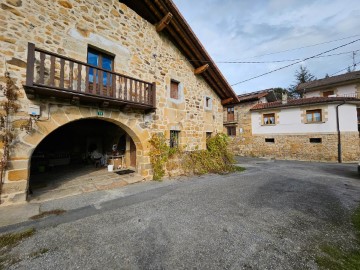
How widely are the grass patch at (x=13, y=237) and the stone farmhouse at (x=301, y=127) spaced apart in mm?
13349

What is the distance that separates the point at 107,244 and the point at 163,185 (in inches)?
130

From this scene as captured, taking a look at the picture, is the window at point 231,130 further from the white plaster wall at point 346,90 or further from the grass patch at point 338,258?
the grass patch at point 338,258

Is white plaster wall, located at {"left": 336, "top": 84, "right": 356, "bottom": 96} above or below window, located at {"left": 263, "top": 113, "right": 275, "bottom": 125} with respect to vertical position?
above

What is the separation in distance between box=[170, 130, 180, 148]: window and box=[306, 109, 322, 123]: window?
44.0 feet

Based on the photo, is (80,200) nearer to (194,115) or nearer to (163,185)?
(163,185)

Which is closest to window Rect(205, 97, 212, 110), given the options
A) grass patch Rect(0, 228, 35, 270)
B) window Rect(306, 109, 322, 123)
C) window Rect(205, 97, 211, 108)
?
window Rect(205, 97, 211, 108)

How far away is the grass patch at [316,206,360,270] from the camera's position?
6.69 feet

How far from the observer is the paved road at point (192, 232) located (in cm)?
210

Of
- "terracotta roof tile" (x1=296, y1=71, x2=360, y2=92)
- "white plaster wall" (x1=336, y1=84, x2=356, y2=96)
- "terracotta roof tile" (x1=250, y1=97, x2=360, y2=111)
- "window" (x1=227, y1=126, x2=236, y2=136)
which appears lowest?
"window" (x1=227, y1=126, x2=236, y2=136)

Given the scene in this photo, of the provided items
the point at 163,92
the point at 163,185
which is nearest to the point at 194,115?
the point at 163,92

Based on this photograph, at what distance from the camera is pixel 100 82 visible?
185 inches

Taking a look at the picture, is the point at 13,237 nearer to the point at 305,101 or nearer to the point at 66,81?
the point at 66,81

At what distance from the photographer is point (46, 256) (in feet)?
7.06

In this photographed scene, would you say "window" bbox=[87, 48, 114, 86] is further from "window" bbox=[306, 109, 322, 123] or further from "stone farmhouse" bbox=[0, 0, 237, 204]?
"window" bbox=[306, 109, 322, 123]
